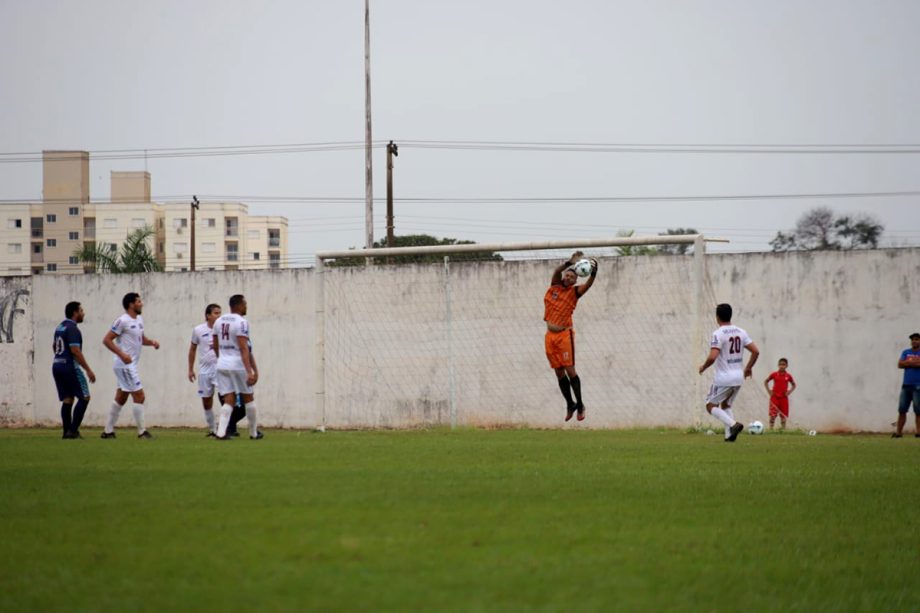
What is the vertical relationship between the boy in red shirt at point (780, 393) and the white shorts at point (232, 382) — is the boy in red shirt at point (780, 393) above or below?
below

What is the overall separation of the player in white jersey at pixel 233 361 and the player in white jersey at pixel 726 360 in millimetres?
6458

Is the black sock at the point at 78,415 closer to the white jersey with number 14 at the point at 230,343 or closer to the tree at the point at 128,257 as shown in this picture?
the white jersey with number 14 at the point at 230,343

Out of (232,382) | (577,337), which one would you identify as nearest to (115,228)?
(577,337)

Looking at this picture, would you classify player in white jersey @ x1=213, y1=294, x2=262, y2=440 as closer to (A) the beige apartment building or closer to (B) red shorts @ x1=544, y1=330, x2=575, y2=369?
(B) red shorts @ x1=544, y1=330, x2=575, y2=369

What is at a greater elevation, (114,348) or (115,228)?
(115,228)

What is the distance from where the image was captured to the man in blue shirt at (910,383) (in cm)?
2217

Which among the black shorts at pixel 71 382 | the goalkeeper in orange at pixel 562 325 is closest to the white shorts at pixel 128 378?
the black shorts at pixel 71 382

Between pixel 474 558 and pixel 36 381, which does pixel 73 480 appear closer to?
pixel 474 558

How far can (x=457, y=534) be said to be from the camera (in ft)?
25.1

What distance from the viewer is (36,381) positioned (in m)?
29.8

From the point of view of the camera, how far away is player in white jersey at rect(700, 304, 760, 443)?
17.5m

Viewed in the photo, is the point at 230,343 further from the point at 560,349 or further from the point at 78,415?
the point at 560,349

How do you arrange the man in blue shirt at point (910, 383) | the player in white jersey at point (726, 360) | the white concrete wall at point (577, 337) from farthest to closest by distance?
the white concrete wall at point (577, 337), the man in blue shirt at point (910, 383), the player in white jersey at point (726, 360)

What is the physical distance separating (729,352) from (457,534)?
422 inches
